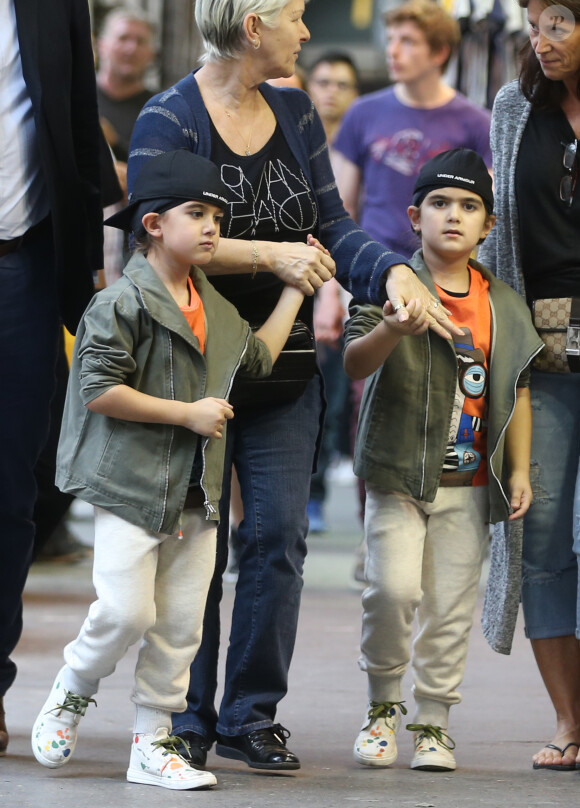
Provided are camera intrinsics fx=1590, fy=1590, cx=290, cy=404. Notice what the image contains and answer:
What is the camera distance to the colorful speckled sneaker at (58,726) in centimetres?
366

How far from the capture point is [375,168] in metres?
6.98

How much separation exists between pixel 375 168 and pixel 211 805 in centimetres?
405

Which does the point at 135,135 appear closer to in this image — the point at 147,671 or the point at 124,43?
the point at 147,671

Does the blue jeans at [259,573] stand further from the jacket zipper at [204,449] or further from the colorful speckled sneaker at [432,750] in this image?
the colorful speckled sneaker at [432,750]

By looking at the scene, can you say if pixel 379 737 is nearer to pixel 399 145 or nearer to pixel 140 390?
pixel 140 390

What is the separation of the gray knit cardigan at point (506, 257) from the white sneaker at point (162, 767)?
0.92 meters

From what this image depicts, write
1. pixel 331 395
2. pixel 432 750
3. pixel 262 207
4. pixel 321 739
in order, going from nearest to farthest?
pixel 262 207, pixel 432 750, pixel 321 739, pixel 331 395

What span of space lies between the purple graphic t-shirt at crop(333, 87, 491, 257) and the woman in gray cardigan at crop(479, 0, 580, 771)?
8.61ft

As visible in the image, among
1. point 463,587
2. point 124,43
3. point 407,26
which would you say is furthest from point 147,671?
point 124,43

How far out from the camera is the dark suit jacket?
3842 mm

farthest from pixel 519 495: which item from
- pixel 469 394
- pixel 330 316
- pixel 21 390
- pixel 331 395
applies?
pixel 331 395

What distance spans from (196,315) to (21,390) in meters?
0.55

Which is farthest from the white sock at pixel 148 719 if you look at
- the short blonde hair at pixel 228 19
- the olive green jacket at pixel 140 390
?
the short blonde hair at pixel 228 19

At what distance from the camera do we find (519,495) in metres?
3.95
